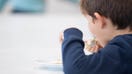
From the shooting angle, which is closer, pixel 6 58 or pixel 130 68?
pixel 130 68

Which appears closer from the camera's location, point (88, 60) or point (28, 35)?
point (88, 60)

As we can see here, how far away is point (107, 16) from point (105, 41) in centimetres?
8

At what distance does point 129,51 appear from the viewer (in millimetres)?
776

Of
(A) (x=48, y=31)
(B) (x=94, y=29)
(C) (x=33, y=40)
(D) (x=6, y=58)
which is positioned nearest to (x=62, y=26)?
(A) (x=48, y=31)

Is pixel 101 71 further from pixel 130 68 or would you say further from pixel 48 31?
pixel 48 31

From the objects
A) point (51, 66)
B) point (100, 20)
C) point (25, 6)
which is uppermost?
point (25, 6)

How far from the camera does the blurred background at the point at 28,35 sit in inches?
57.2

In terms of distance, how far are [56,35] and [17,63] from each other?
512 mm

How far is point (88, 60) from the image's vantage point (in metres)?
0.78

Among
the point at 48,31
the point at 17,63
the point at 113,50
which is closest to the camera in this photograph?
the point at 113,50

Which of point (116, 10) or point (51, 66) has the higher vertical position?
point (116, 10)

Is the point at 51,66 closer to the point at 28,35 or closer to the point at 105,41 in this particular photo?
the point at 105,41

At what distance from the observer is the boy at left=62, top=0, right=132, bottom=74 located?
0.77 m

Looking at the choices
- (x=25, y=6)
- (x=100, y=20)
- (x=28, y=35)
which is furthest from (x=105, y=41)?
(x=25, y=6)
